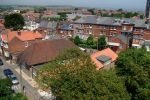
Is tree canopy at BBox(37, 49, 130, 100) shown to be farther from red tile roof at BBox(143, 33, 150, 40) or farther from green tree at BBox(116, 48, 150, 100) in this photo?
red tile roof at BBox(143, 33, 150, 40)

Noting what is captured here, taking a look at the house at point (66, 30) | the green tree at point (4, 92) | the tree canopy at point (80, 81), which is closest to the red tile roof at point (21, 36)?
the house at point (66, 30)

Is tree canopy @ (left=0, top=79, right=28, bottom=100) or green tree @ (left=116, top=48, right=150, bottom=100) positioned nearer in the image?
tree canopy @ (left=0, top=79, right=28, bottom=100)

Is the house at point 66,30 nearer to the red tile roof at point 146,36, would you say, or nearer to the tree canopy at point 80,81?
the red tile roof at point 146,36

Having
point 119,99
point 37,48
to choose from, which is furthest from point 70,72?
point 37,48

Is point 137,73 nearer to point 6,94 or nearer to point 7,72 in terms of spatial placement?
point 6,94

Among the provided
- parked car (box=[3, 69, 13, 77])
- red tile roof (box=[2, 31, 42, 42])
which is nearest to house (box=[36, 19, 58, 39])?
red tile roof (box=[2, 31, 42, 42])

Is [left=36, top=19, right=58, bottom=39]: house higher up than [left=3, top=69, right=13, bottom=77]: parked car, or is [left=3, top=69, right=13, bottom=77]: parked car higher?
[left=36, top=19, right=58, bottom=39]: house
